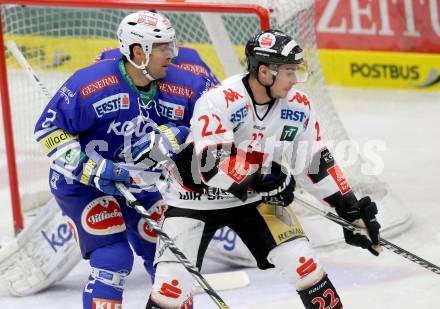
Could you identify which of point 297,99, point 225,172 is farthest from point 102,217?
point 297,99

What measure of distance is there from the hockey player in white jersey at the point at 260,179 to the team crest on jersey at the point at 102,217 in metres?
0.26

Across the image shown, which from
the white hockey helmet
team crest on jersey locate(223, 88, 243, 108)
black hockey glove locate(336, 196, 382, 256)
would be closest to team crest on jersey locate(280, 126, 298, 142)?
team crest on jersey locate(223, 88, 243, 108)

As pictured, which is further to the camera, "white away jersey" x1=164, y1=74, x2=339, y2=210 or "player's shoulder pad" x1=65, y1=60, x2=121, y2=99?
"player's shoulder pad" x1=65, y1=60, x2=121, y2=99

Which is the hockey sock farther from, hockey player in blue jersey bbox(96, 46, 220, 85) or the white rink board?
hockey player in blue jersey bbox(96, 46, 220, 85)

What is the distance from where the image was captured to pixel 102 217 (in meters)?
4.20

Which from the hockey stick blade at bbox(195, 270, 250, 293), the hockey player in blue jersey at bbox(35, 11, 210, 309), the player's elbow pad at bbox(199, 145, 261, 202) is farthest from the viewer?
the hockey stick blade at bbox(195, 270, 250, 293)

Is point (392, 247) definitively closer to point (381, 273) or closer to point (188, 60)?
point (381, 273)

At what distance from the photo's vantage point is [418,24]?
813 cm

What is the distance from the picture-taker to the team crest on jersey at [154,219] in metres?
4.37

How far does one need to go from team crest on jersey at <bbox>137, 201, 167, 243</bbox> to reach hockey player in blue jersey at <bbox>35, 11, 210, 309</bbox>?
126 mm

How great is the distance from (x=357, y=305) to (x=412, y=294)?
272 millimetres

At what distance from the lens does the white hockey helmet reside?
4156 millimetres

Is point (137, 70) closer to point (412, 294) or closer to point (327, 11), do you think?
point (412, 294)

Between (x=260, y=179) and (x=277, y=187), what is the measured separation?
0.09 meters
